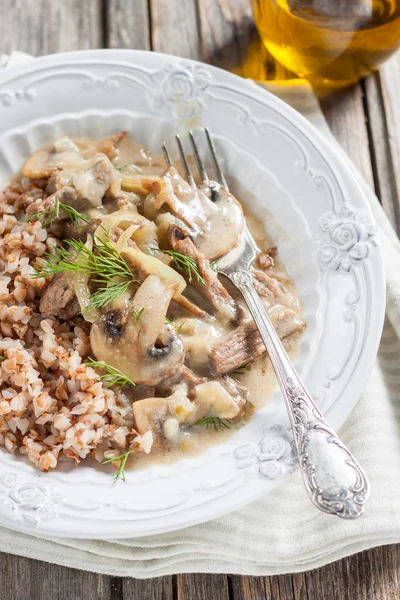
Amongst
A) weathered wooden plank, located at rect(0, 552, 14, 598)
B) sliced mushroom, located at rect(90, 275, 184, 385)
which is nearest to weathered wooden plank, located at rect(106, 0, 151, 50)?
sliced mushroom, located at rect(90, 275, 184, 385)

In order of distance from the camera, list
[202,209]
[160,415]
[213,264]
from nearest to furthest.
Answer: [160,415]
[213,264]
[202,209]

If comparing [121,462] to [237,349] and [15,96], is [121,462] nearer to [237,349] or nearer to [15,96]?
[237,349]

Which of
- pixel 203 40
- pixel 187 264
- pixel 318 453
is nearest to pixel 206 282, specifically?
pixel 187 264

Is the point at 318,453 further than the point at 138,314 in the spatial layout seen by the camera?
No

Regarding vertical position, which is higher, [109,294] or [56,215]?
[56,215]

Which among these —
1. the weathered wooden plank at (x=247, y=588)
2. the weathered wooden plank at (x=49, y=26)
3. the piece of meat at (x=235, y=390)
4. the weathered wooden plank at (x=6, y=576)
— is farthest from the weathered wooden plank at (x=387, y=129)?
the weathered wooden plank at (x=6, y=576)

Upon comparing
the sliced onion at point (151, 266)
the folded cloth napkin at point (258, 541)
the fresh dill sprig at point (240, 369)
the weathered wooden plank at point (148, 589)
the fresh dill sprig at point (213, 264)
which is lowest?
the weathered wooden plank at point (148, 589)

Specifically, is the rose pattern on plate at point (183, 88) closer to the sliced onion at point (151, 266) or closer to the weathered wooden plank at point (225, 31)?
the weathered wooden plank at point (225, 31)
